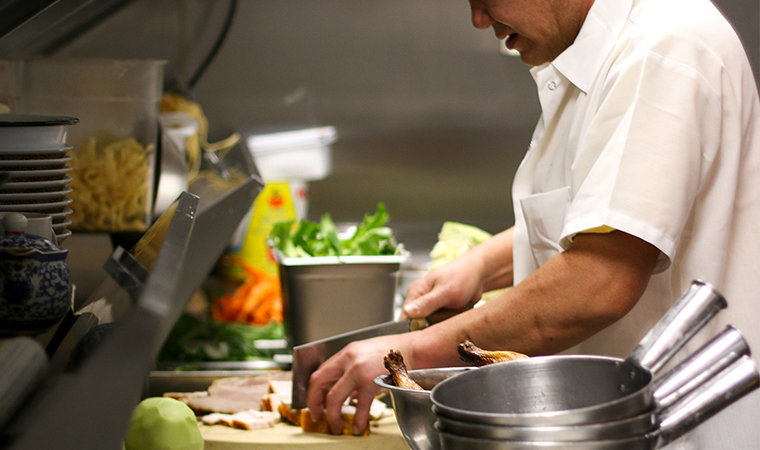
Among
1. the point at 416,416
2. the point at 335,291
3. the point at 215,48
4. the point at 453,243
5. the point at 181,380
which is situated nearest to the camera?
the point at 416,416

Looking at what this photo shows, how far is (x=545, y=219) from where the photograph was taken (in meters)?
1.50

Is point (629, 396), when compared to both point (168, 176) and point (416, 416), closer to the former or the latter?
point (416, 416)

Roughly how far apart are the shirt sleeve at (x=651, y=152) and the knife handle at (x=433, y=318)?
0.52 meters

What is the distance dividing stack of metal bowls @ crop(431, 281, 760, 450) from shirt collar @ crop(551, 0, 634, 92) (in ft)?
2.53

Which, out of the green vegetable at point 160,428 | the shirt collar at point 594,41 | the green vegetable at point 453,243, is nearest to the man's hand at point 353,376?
the green vegetable at point 160,428

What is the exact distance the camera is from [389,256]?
6.65ft

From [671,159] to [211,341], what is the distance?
5.40 ft

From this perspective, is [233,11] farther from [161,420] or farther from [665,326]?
[665,326]

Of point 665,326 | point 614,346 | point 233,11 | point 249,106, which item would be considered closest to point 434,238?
point 249,106

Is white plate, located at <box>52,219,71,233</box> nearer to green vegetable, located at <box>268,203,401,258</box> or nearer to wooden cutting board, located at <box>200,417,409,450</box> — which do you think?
wooden cutting board, located at <box>200,417,409,450</box>

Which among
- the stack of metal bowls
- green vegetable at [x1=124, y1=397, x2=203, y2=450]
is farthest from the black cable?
the stack of metal bowls

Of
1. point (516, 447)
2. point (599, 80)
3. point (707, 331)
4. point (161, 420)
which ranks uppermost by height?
point (599, 80)

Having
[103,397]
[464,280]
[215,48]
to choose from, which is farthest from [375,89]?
[103,397]

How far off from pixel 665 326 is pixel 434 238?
2.81 m
